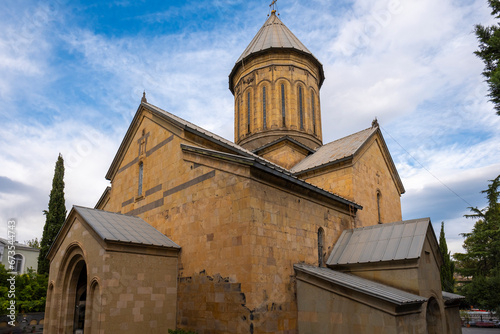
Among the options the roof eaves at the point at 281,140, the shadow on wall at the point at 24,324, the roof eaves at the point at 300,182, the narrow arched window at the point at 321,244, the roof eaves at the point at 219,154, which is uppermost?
the roof eaves at the point at 281,140

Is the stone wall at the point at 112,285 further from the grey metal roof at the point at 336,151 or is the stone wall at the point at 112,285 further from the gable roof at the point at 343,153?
the grey metal roof at the point at 336,151

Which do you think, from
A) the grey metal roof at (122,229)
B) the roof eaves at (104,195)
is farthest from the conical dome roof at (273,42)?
the grey metal roof at (122,229)

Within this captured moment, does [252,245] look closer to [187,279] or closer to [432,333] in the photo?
[187,279]

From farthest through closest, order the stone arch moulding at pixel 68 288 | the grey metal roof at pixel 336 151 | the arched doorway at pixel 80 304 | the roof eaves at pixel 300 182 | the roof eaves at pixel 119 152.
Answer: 1. the grey metal roof at pixel 336 151
2. the roof eaves at pixel 119 152
3. the arched doorway at pixel 80 304
4. the stone arch moulding at pixel 68 288
5. the roof eaves at pixel 300 182

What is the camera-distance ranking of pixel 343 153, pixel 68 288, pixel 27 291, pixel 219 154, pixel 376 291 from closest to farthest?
pixel 376 291, pixel 219 154, pixel 68 288, pixel 343 153, pixel 27 291

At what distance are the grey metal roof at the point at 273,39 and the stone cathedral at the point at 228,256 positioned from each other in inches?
353

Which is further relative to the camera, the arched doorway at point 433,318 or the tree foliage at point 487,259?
the tree foliage at point 487,259

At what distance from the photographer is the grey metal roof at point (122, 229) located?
29.7ft

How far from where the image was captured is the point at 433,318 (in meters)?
9.48

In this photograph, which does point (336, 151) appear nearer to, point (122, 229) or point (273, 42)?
point (273, 42)

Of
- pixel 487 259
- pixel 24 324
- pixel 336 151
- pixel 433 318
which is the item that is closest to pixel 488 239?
pixel 487 259

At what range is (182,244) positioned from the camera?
32.7 ft

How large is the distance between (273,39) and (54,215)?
17.8 meters

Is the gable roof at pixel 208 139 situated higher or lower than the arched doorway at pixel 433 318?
higher
